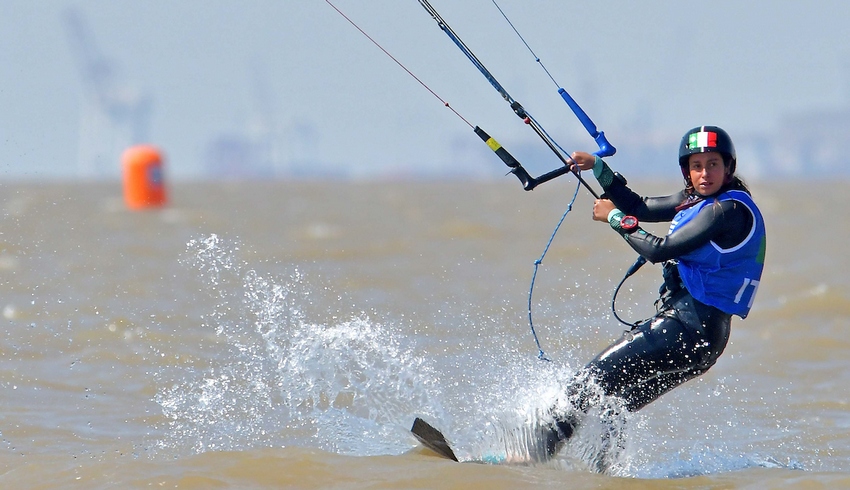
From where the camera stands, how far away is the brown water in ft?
17.5

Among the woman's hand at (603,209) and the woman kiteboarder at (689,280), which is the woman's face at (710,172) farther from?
the woman's hand at (603,209)

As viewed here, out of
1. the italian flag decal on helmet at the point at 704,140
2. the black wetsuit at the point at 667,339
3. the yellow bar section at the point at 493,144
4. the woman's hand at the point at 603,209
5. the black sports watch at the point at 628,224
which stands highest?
the yellow bar section at the point at 493,144

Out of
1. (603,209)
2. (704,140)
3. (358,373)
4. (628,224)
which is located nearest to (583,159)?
(603,209)

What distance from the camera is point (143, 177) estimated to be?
89.5ft

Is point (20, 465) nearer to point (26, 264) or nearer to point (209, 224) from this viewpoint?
point (26, 264)

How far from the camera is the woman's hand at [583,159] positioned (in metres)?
Result: 5.16

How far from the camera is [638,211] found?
5.41 m

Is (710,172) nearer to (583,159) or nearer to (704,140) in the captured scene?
(704,140)

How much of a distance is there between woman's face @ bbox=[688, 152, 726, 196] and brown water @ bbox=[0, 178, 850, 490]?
4.55ft

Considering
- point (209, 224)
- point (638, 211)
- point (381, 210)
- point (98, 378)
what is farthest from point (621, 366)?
point (381, 210)

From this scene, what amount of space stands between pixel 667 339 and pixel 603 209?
0.68m

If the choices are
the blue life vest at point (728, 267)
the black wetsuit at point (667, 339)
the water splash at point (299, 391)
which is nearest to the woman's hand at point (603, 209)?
the black wetsuit at point (667, 339)

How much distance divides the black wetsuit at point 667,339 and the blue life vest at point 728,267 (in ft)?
0.13

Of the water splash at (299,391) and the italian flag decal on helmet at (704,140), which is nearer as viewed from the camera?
the italian flag decal on helmet at (704,140)
